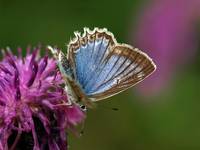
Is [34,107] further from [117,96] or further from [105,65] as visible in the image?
[117,96]

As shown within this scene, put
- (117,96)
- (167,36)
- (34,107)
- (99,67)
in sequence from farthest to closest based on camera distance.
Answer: (117,96)
(167,36)
(34,107)
(99,67)

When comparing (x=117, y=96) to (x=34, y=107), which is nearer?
(x=34, y=107)

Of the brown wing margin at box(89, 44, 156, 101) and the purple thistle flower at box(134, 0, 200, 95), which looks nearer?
the brown wing margin at box(89, 44, 156, 101)

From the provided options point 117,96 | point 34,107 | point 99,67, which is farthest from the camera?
point 117,96

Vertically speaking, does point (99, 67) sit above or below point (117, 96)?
below

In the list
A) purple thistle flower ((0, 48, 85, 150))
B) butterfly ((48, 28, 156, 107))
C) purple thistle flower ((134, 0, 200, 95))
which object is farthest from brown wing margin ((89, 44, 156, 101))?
purple thistle flower ((134, 0, 200, 95))

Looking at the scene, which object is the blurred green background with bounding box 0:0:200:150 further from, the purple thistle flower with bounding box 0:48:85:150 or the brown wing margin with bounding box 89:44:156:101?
the brown wing margin with bounding box 89:44:156:101

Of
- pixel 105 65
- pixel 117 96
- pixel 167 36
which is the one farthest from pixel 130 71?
pixel 117 96
